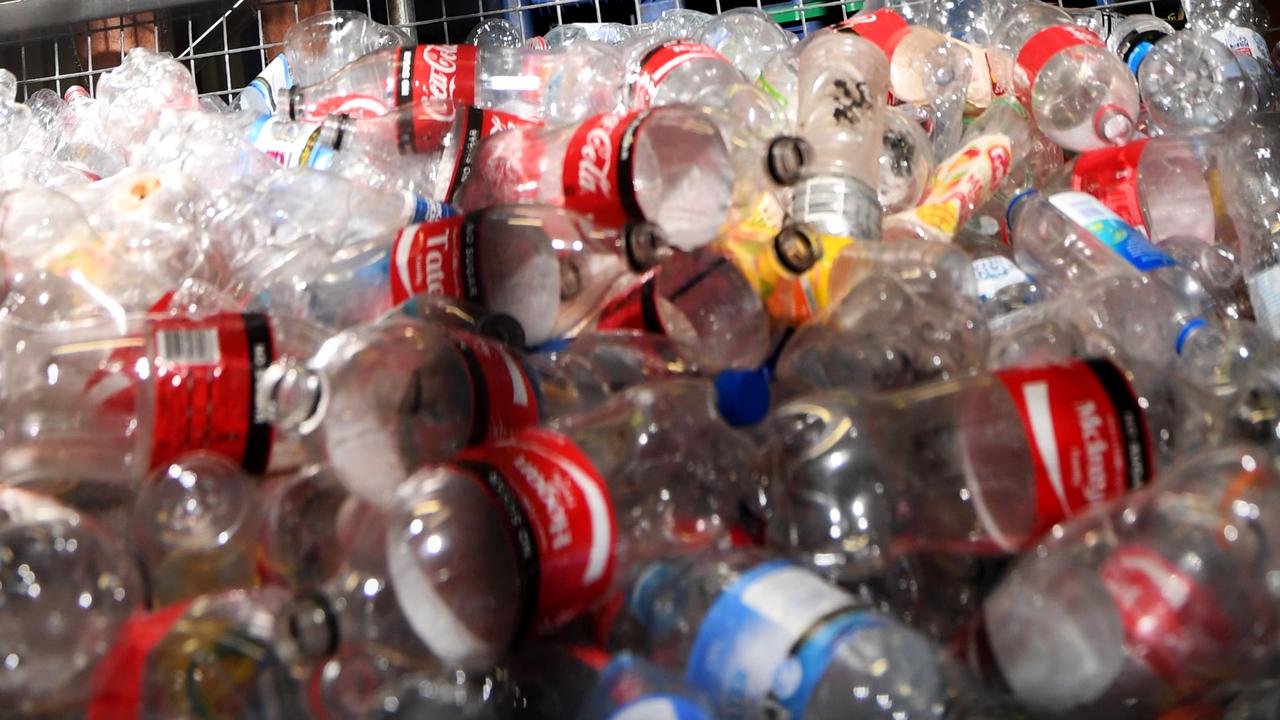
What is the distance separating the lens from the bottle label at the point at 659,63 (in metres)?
1.71

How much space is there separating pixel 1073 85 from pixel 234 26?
194 cm

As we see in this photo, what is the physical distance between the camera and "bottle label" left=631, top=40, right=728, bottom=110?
171cm

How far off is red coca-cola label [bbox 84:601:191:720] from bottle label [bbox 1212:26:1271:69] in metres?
2.03

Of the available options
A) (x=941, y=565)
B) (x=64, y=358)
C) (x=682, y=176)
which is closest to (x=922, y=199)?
(x=682, y=176)

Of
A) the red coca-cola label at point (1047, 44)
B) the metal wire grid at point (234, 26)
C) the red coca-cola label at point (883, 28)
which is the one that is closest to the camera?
the red coca-cola label at point (1047, 44)

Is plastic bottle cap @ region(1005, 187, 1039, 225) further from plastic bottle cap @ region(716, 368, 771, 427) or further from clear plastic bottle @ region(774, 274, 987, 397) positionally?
plastic bottle cap @ region(716, 368, 771, 427)

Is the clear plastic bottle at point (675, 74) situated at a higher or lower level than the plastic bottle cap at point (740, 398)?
higher

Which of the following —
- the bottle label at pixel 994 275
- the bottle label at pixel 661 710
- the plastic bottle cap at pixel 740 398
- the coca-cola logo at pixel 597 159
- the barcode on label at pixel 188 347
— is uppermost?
the coca-cola logo at pixel 597 159

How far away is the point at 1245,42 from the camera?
208 cm

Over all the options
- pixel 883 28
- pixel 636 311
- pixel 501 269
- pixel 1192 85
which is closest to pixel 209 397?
pixel 501 269

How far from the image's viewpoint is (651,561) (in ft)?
3.33

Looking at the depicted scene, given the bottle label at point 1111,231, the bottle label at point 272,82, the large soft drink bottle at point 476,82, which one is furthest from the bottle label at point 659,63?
the bottle label at point 272,82

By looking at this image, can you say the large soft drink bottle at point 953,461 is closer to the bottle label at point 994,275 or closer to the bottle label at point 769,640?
the bottle label at point 769,640

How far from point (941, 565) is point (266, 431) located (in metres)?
0.64
